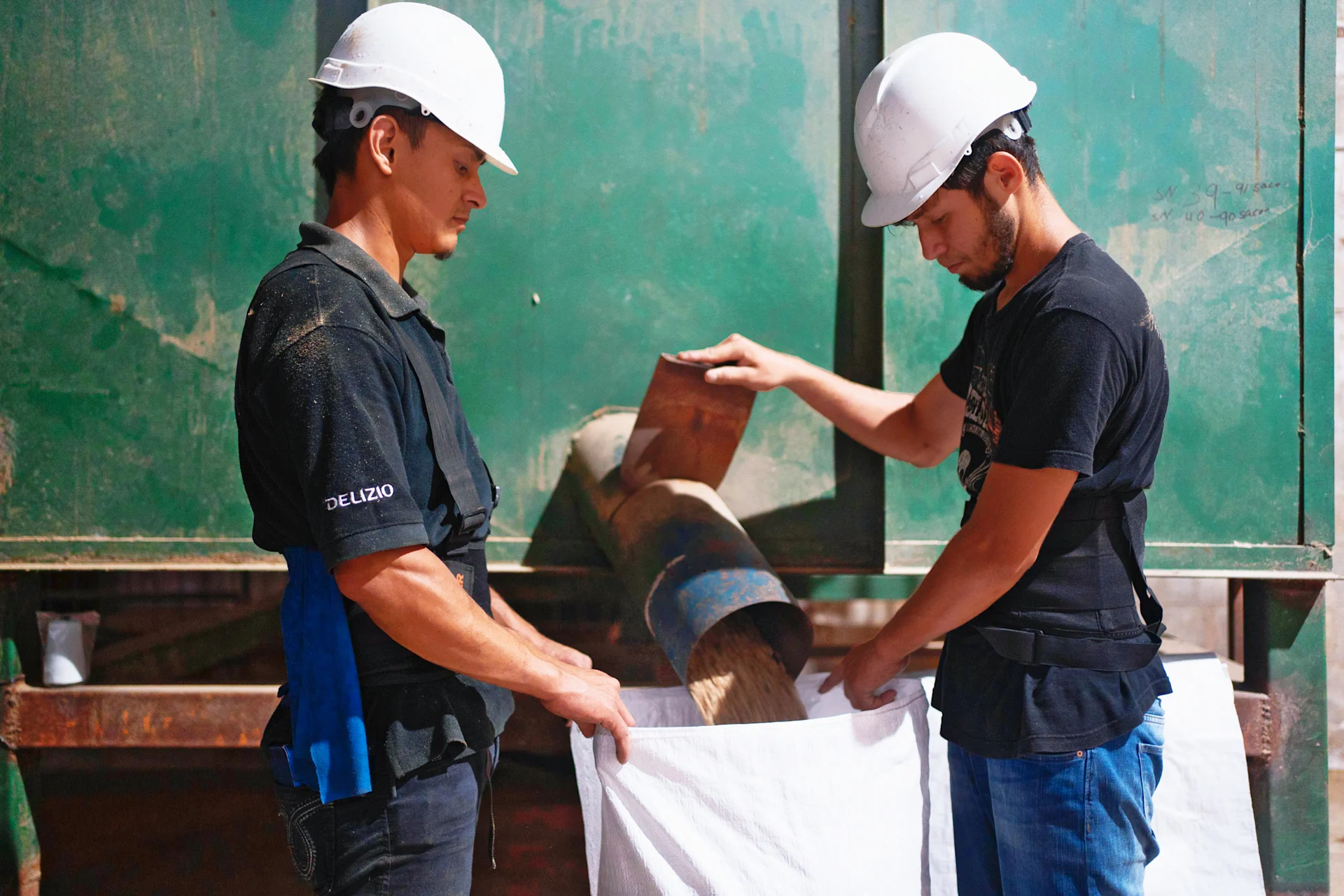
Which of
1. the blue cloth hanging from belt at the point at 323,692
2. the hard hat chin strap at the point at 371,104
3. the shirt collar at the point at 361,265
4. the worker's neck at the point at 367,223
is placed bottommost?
the blue cloth hanging from belt at the point at 323,692

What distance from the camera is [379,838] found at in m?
1.48

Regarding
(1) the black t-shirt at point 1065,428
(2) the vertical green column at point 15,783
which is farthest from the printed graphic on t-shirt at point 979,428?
(2) the vertical green column at point 15,783

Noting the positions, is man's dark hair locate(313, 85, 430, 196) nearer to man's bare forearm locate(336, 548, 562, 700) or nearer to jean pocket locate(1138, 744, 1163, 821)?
man's bare forearm locate(336, 548, 562, 700)

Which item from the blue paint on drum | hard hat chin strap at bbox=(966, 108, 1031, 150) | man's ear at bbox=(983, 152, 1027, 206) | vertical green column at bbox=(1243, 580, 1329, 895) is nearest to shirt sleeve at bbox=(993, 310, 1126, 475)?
man's ear at bbox=(983, 152, 1027, 206)

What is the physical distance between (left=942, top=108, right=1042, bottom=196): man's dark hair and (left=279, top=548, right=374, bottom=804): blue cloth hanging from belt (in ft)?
4.47

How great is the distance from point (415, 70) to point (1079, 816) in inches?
69.6

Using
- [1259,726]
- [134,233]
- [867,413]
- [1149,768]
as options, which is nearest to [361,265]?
[867,413]

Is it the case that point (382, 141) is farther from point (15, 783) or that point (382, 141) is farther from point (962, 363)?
point (15, 783)

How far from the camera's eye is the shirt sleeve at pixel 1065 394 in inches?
61.4

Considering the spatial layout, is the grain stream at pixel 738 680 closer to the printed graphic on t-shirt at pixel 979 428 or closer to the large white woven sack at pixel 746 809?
the large white woven sack at pixel 746 809

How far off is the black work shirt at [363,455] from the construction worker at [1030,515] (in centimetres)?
88

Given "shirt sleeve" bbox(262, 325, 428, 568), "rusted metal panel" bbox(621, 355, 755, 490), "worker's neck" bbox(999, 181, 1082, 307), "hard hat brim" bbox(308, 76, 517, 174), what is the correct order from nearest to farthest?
1. "shirt sleeve" bbox(262, 325, 428, 568)
2. "hard hat brim" bbox(308, 76, 517, 174)
3. "worker's neck" bbox(999, 181, 1082, 307)
4. "rusted metal panel" bbox(621, 355, 755, 490)

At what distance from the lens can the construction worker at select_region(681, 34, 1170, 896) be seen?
5.29 feet

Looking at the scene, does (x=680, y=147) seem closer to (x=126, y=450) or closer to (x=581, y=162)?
(x=581, y=162)
